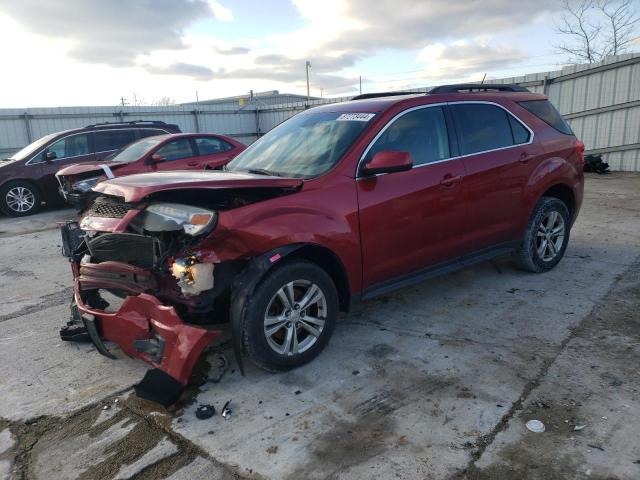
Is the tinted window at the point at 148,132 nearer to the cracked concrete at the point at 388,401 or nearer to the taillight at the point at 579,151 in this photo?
the cracked concrete at the point at 388,401

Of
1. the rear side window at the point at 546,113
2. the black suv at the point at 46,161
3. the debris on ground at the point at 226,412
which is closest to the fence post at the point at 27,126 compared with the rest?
the black suv at the point at 46,161

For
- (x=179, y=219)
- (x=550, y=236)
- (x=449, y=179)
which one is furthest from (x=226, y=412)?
(x=550, y=236)

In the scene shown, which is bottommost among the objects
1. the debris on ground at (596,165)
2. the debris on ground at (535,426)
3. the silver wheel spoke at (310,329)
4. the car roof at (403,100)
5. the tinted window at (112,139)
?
the debris on ground at (535,426)

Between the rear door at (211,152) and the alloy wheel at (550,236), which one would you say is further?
the rear door at (211,152)

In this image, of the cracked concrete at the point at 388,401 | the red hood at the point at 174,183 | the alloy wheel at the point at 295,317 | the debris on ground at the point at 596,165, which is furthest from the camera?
the debris on ground at the point at 596,165

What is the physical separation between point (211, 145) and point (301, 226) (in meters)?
6.89

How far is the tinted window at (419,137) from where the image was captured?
12.6ft

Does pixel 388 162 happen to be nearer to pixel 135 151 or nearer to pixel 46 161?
pixel 135 151

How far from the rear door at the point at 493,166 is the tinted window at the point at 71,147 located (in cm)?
873

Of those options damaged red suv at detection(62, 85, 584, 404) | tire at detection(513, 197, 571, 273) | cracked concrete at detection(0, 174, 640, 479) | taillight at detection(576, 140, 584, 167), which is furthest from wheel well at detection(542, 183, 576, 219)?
cracked concrete at detection(0, 174, 640, 479)

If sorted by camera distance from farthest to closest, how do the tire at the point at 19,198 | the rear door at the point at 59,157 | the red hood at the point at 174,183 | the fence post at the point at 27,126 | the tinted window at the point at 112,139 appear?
the fence post at the point at 27,126 → the tinted window at the point at 112,139 → the rear door at the point at 59,157 → the tire at the point at 19,198 → the red hood at the point at 174,183

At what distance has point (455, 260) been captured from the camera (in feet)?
14.3

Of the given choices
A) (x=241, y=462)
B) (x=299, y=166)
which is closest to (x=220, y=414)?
(x=241, y=462)

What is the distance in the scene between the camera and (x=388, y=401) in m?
3.02
